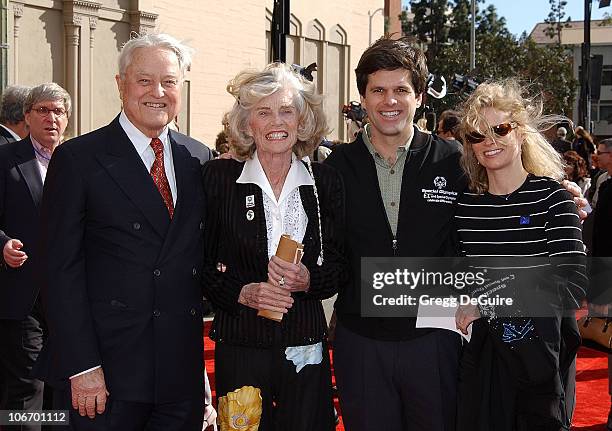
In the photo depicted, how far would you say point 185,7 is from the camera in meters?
→ 21.5

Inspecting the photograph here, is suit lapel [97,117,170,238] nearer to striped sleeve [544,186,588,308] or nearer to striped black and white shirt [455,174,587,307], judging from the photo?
striped black and white shirt [455,174,587,307]

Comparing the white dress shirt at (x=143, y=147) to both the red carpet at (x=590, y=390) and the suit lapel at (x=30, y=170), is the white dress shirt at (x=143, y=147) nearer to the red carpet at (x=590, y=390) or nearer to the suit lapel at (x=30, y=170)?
the suit lapel at (x=30, y=170)

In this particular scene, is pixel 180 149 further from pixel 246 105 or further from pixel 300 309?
pixel 300 309

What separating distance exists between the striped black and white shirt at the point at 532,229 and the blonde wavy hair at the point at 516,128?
81mm

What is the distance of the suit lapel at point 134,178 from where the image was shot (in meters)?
3.10

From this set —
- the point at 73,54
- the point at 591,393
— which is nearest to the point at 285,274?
the point at 591,393

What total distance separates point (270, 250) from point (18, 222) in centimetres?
201

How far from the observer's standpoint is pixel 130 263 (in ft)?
10.2

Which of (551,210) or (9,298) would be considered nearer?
(551,210)

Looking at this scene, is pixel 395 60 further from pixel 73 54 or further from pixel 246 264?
pixel 73 54

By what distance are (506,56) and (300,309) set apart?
40.6 metres

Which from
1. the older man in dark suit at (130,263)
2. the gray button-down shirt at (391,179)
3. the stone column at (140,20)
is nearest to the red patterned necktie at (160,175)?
the older man in dark suit at (130,263)

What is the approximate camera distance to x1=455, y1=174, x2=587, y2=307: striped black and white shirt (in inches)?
128

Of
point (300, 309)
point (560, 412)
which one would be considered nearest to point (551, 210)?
point (560, 412)
